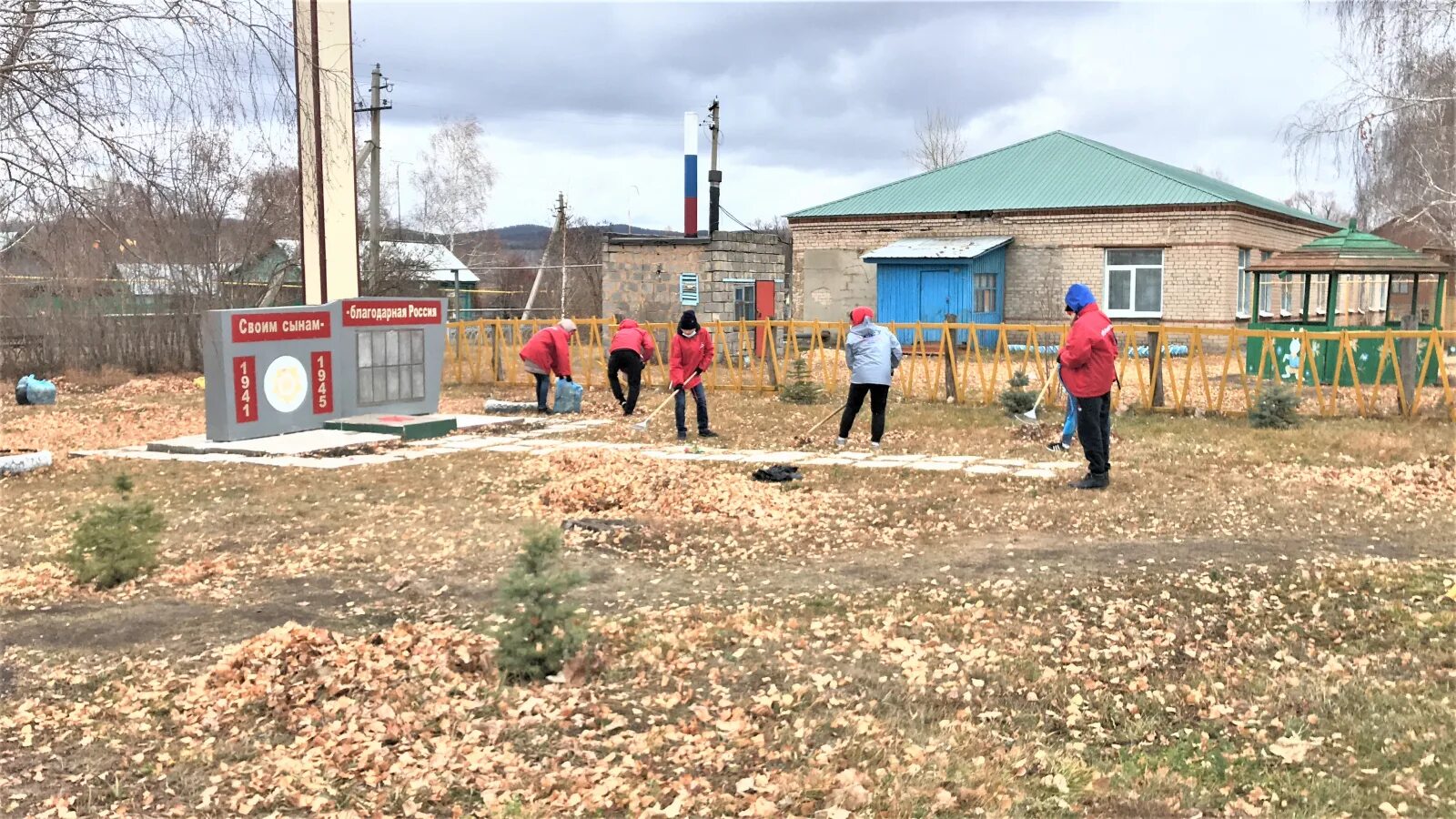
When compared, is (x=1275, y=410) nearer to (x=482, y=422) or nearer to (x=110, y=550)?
(x=482, y=422)

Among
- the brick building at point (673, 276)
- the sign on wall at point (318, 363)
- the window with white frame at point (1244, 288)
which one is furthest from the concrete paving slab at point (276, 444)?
the window with white frame at point (1244, 288)

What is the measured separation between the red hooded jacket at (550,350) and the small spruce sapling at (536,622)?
36.3ft

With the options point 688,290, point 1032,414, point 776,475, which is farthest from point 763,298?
point 776,475

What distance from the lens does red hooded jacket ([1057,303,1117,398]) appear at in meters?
9.77

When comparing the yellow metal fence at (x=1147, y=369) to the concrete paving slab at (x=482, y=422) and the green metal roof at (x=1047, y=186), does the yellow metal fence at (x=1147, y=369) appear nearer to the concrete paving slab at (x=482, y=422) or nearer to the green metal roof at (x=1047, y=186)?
the concrete paving slab at (x=482, y=422)

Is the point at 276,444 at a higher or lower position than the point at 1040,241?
lower

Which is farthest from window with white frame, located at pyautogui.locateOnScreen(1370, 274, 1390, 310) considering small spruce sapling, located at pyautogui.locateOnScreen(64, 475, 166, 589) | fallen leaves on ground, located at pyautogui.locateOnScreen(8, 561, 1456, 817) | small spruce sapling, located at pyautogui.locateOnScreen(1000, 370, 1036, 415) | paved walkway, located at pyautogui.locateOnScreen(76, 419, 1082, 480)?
small spruce sapling, located at pyautogui.locateOnScreen(64, 475, 166, 589)

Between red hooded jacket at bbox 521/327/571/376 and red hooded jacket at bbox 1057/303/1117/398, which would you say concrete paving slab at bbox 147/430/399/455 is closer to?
red hooded jacket at bbox 521/327/571/376

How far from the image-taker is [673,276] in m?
23.8

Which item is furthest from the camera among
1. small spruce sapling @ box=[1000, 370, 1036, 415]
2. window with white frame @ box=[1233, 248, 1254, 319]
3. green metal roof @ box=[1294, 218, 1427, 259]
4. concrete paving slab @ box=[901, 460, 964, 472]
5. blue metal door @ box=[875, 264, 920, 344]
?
blue metal door @ box=[875, 264, 920, 344]

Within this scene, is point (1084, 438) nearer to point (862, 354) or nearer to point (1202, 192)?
point (862, 354)

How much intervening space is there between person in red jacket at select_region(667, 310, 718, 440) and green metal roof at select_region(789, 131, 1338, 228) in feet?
54.4

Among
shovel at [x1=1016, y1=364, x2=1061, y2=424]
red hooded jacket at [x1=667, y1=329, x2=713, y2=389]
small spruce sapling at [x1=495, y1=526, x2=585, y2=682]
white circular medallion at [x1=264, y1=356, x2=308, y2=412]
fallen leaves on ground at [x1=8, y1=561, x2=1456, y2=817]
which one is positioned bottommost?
fallen leaves on ground at [x1=8, y1=561, x2=1456, y2=817]

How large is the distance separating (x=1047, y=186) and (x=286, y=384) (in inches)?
830
